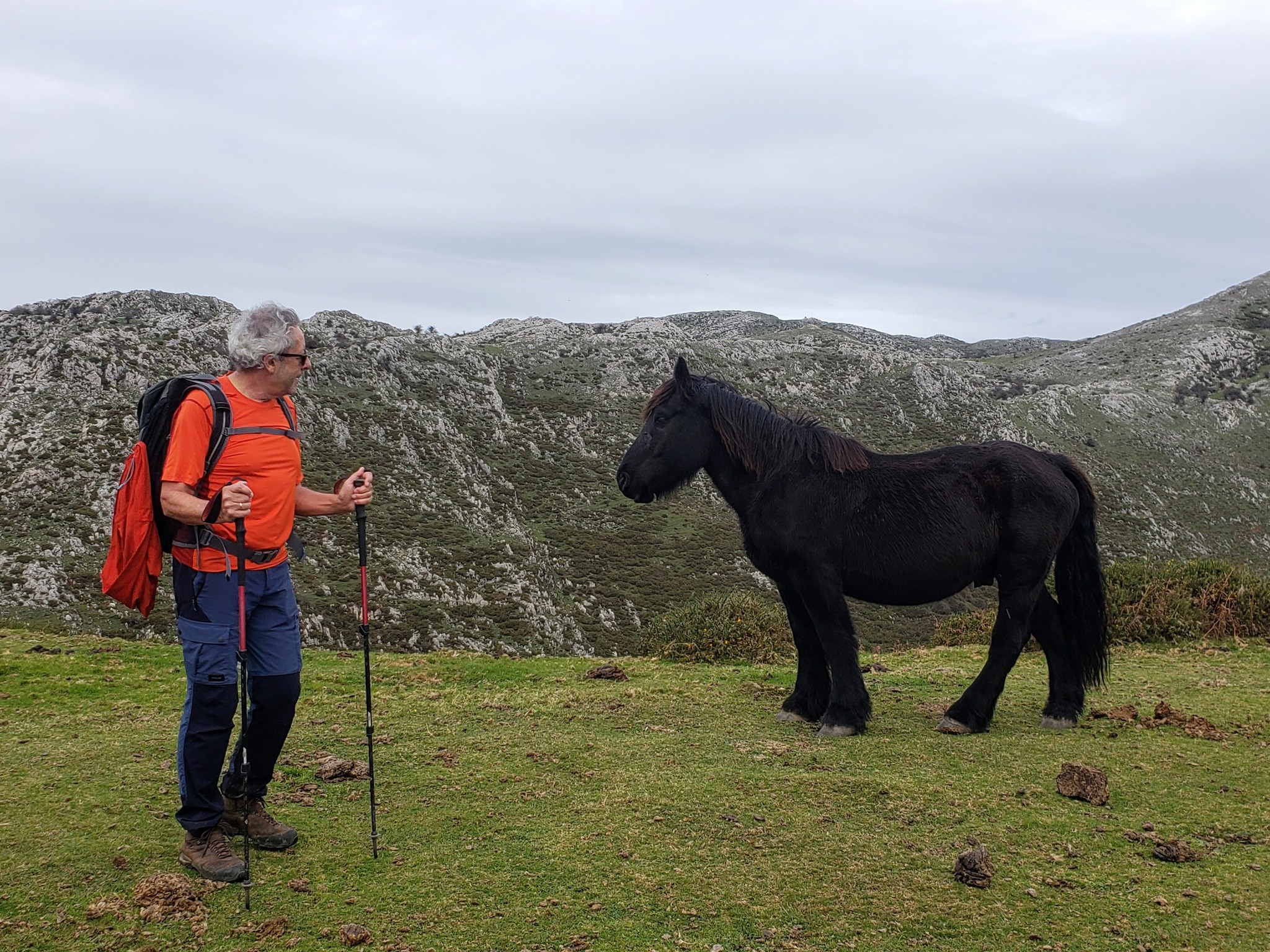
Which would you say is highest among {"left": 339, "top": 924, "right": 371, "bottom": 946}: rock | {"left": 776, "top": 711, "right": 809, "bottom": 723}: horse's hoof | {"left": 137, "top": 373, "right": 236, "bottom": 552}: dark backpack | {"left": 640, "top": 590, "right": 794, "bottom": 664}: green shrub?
{"left": 137, "top": 373, "right": 236, "bottom": 552}: dark backpack

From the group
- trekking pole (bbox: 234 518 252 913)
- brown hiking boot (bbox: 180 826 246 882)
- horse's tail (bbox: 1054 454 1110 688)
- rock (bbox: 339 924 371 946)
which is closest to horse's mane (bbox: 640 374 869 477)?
horse's tail (bbox: 1054 454 1110 688)

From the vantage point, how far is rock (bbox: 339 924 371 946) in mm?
3373

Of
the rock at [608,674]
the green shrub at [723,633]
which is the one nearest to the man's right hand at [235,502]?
the rock at [608,674]

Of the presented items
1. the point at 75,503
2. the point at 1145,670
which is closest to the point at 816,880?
the point at 1145,670

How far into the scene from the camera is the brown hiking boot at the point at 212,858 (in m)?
3.88

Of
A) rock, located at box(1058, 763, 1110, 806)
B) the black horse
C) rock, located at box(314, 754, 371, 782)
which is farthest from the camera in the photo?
the black horse

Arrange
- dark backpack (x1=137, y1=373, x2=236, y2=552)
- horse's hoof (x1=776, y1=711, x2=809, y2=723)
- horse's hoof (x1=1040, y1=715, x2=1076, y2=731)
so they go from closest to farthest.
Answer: dark backpack (x1=137, y1=373, x2=236, y2=552) → horse's hoof (x1=1040, y1=715, x2=1076, y2=731) → horse's hoof (x1=776, y1=711, x2=809, y2=723)

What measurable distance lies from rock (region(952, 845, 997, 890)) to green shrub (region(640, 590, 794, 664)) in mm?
7033

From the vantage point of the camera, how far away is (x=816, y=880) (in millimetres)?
3982

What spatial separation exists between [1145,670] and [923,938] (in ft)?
24.5

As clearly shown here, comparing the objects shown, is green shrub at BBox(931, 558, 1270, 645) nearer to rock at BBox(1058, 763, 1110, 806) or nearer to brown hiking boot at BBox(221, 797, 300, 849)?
rock at BBox(1058, 763, 1110, 806)

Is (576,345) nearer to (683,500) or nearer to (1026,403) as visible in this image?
(683,500)

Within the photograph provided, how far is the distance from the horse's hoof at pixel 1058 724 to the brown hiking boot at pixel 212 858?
6089 mm

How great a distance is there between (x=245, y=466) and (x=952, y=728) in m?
5.67
